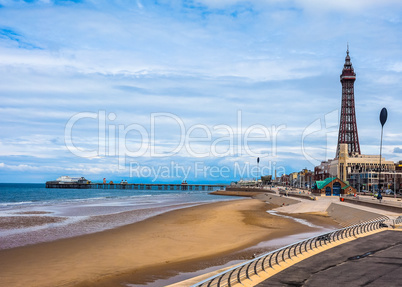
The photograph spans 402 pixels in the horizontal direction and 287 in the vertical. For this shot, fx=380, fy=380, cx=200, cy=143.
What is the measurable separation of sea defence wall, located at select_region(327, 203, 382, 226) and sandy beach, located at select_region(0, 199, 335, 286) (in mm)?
5268

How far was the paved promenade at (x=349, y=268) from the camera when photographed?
41.8ft

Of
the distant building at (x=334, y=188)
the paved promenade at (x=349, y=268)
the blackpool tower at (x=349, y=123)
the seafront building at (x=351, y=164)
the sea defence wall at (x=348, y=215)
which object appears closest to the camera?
the paved promenade at (x=349, y=268)

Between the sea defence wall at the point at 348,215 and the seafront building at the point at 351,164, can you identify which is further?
the seafront building at the point at 351,164

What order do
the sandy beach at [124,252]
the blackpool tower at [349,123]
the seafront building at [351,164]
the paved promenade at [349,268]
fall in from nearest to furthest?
the paved promenade at [349,268] → the sandy beach at [124,252] → the seafront building at [351,164] → the blackpool tower at [349,123]

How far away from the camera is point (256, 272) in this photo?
1383cm

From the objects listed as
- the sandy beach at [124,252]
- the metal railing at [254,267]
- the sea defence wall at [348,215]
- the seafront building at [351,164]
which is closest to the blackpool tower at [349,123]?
the seafront building at [351,164]

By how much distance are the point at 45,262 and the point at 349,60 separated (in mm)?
174589

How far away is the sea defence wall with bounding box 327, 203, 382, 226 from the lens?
35000 millimetres

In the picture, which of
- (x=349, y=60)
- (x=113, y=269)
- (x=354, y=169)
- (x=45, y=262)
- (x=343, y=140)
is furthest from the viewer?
(x=349, y=60)

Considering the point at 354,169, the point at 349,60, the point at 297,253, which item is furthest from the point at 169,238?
the point at 349,60

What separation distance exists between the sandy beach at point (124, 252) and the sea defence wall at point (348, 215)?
5.27 metres

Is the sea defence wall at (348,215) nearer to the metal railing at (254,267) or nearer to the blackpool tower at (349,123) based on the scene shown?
the metal railing at (254,267)

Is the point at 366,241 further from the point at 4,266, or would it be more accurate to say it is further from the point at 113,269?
the point at 4,266

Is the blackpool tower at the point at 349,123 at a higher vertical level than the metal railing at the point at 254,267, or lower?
higher
